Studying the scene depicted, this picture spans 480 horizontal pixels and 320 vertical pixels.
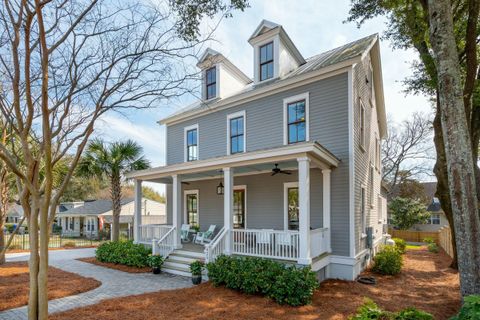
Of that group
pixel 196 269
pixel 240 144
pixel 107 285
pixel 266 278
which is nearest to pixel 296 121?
pixel 240 144

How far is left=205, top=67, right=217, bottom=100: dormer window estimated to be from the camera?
45.3 feet

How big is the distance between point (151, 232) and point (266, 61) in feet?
26.2

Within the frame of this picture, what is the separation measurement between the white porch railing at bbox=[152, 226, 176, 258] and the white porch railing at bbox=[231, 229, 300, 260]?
2518 mm

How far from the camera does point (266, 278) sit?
7035 mm

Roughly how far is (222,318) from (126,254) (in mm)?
6555

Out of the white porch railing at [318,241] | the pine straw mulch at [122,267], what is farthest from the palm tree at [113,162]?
the white porch railing at [318,241]

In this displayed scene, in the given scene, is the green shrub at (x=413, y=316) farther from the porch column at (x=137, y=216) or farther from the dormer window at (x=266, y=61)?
the porch column at (x=137, y=216)

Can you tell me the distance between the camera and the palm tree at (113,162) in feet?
48.5

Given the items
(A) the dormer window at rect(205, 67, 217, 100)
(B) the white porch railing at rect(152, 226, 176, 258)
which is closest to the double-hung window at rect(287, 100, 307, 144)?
(A) the dormer window at rect(205, 67, 217, 100)

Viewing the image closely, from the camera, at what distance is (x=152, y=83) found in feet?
16.8

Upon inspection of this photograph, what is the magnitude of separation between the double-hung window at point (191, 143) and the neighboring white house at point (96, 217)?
55.9ft

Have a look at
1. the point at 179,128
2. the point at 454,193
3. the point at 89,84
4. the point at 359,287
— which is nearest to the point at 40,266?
the point at 89,84

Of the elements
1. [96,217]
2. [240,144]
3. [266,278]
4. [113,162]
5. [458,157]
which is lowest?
[96,217]

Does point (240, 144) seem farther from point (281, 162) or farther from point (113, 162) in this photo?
point (113, 162)
